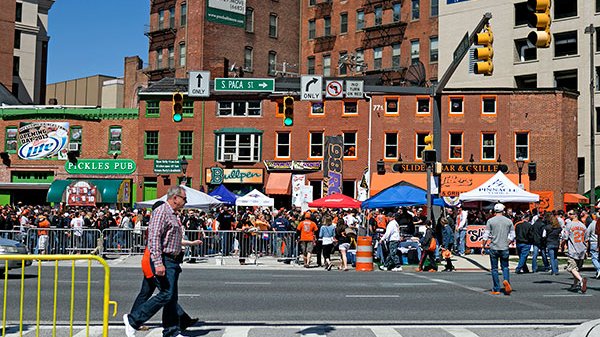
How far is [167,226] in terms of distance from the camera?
339 inches

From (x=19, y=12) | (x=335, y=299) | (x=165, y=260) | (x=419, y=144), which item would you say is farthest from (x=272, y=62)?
(x=165, y=260)

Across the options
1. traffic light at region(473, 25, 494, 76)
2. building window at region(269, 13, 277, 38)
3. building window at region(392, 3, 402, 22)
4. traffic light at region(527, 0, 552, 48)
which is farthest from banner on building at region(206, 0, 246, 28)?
traffic light at region(527, 0, 552, 48)

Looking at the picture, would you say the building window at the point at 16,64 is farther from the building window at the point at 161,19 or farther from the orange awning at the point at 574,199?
the orange awning at the point at 574,199

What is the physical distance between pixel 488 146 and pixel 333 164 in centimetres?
961

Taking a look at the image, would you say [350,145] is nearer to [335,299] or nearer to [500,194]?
[500,194]

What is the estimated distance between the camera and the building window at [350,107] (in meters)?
46.1

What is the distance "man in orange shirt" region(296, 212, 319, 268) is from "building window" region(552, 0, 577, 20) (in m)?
37.7

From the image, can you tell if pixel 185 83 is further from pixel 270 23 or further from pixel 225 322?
pixel 225 322

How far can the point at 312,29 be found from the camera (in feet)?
213

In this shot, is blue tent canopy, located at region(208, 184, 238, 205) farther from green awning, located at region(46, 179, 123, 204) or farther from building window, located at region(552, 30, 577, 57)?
building window, located at region(552, 30, 577, 57)

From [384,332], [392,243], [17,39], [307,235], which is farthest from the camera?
[17,39]

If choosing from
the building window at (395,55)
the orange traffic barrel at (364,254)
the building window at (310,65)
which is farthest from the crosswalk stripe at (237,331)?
the building window at (310,65)

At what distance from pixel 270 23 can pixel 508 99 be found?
82.8ft

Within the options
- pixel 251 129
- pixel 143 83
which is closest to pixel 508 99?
pixel 251 129
